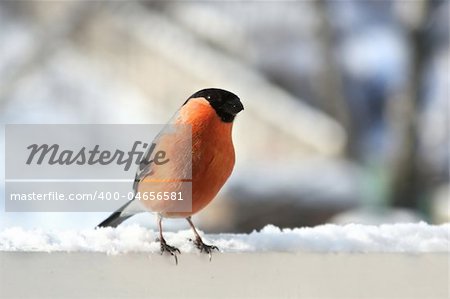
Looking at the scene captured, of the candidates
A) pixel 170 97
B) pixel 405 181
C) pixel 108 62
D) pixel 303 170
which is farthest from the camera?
pixel 108 62

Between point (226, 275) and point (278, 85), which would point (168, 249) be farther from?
point (278, 85)

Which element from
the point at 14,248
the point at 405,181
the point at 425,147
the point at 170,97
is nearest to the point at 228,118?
the point at 14,248

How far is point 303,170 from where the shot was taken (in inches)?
186

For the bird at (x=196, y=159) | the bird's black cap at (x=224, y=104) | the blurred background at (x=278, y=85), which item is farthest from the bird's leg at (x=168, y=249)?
the blurred background at (x=278, y=85)

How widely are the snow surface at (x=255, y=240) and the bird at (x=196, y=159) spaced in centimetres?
4

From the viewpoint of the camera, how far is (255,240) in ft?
4.00

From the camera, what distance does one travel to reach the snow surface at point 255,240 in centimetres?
118

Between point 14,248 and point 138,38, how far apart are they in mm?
4390

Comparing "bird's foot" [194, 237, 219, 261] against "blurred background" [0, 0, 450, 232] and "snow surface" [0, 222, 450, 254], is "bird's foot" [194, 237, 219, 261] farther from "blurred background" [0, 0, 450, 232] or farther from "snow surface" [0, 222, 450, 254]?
"blurred background" [0, 0, 450, 232]

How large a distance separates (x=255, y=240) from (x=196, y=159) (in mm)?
150

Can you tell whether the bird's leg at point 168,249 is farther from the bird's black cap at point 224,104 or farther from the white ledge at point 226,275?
the bird's black cap at point 224,104

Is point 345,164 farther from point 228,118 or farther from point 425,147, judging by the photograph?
point 228,118

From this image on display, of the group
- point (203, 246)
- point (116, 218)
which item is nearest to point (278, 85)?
point (116, 218)

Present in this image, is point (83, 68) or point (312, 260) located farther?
point (83, 68)
